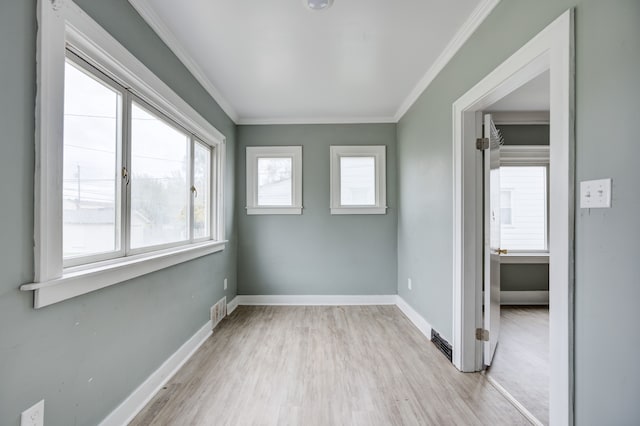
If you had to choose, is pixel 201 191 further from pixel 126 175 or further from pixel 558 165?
pixel 558 165

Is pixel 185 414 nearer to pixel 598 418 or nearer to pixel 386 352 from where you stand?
pixel 386 352

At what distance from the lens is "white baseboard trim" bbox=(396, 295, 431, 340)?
2.80 metres

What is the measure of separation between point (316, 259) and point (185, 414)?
239 cm

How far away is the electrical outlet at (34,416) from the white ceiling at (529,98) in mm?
4029

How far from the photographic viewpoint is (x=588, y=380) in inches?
44.2

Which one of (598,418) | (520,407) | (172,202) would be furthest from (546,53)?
(172,202)

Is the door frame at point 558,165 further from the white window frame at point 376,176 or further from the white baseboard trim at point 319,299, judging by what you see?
the white baseboard trim at point 319,299

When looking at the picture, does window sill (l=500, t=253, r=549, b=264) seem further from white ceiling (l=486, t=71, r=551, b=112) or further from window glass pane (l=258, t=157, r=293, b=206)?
window glass pane (l=258, t=157, r=293, b=206)

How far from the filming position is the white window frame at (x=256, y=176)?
3873mm

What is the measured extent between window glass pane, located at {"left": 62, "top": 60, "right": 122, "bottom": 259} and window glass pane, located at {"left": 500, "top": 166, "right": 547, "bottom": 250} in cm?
452

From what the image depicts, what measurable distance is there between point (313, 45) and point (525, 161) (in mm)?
3481

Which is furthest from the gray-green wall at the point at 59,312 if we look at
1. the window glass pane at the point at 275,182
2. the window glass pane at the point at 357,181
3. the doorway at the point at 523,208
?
the doorway at the point at 523,208

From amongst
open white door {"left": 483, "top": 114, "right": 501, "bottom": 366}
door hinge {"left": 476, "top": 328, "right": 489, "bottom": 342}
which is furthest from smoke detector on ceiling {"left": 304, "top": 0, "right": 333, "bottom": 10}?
door hinge {"left": 476, "top": 328, "right": 489, "bottom": 342}

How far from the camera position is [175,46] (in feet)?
7.06
